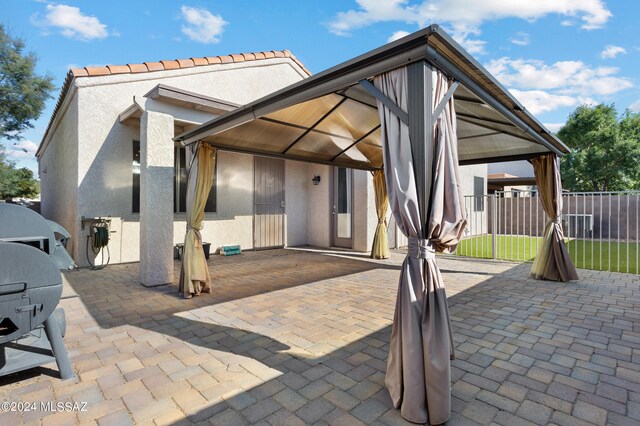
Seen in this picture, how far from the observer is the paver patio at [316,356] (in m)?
2.04

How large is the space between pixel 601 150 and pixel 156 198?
1924 centimetres

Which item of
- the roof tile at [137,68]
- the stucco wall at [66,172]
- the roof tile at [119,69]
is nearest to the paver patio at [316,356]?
the stucco wall at [66,172]

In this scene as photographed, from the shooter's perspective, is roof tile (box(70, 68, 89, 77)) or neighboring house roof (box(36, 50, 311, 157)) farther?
neighboring house roof (box(36, 50, 311, 157))

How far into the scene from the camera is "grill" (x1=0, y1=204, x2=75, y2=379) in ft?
6.90

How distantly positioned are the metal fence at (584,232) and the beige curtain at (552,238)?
3.12 ft

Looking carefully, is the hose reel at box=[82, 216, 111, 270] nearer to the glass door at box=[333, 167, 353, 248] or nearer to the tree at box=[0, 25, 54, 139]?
the glass door at box=[333, 167, 353, 248]

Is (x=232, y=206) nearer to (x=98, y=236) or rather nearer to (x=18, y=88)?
(x=98, y=236)

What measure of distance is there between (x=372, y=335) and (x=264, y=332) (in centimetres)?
115

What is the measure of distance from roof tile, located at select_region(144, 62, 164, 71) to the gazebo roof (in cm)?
348

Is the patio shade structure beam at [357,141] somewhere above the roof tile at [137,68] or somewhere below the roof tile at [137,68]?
below

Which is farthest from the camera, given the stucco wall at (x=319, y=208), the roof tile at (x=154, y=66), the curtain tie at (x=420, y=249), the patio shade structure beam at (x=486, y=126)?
the stucco wall at (x=319, y=208)

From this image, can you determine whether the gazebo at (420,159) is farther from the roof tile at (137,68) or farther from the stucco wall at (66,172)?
the stucco wall at (66,172)

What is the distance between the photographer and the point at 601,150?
15.1 meters

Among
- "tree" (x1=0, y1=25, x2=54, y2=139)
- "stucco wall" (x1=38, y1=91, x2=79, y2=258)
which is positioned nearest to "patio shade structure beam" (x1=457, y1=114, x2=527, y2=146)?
"stucco wall" (x1=38, y1=91, x2=79, y2=258)
